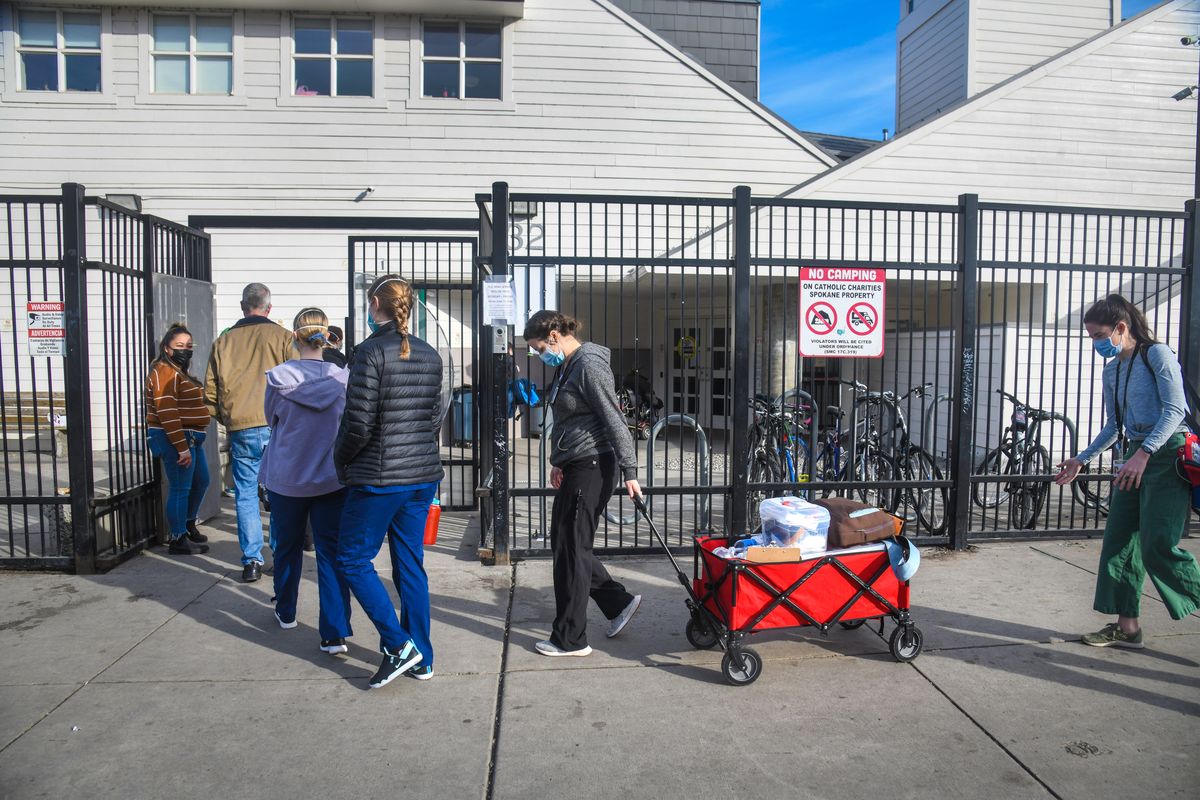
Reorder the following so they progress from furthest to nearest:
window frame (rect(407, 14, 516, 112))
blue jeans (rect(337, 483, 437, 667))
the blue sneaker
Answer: window frame (rect(407, 14, 516, 112)) < the blue sneaker < blue jeans (rect(337, 483, 437, 667))

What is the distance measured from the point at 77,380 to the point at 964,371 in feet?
20.8

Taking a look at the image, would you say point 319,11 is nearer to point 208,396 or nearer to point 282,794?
point 208,396

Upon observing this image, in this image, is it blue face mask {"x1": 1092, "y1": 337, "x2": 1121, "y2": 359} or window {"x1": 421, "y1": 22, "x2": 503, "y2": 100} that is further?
window {"x1": 421, "y1": 22, "x2": 503, "y2": 100}

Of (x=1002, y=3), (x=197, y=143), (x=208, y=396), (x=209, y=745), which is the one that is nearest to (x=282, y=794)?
(x=209, y=745)

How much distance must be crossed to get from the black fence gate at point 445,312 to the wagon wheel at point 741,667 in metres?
2.73

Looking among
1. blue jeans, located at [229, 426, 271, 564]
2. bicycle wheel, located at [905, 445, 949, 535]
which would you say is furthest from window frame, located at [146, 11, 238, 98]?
bicycle wheel, located at [905, 445, 949, 535]

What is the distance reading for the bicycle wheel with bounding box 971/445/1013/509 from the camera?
21.8 ft

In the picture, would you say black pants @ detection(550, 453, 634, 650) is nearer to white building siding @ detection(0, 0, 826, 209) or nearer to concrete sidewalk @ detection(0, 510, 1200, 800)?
concrete sidewalk @ detection(0, 510, 1200, 800)

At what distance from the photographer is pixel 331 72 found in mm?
12109

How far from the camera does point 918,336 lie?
450 inches

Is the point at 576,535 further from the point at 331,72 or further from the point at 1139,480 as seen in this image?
the point at 331,72

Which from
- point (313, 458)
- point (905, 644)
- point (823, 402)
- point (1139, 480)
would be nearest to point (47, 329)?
point (313, 458)

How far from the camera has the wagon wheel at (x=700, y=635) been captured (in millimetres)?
4211

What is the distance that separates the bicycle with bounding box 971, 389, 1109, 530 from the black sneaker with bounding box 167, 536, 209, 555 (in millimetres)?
6054
